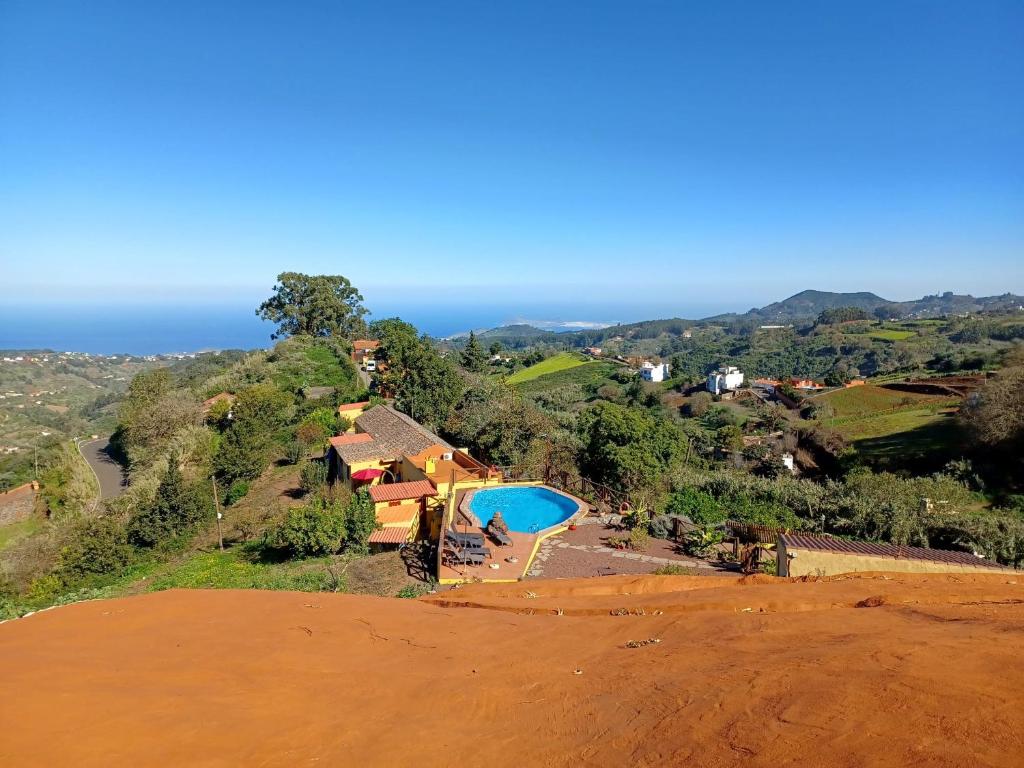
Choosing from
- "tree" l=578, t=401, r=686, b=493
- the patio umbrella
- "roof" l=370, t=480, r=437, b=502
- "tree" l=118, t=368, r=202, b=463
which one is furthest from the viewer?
"tree" l=118, t=368, r=202, b=463

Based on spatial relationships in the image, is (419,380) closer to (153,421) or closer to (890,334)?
(153,421)

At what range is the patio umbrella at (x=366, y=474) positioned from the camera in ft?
64.5

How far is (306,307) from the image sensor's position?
4922 centimetres

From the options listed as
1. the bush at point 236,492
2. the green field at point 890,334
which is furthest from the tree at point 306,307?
the green field at point 890,334

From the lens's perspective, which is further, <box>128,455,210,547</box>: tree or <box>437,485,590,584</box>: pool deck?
<box>128,455,210,547</box>: tree

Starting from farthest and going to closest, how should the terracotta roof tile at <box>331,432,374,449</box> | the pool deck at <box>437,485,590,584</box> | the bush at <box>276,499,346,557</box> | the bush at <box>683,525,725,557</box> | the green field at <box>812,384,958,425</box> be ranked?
the green field at <box>812,384,958,425</box>, the terracotta roof tile at <box>331,432,374,449</box>, the bush at <box>276,499,346,557</box>, the bush at <box>683,525,725,557</box>, the pool deck at <box>437,485,590,584</box>

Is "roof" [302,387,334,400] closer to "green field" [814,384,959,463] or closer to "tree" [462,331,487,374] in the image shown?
"tree" [462,331,487,374]

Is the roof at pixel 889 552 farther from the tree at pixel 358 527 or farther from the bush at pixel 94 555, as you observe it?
the bush at pixel 94 555

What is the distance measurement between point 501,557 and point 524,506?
4.25 meters

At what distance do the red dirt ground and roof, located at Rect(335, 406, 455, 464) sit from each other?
1288cm

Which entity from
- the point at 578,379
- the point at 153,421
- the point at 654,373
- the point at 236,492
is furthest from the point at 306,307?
the point at 654,373

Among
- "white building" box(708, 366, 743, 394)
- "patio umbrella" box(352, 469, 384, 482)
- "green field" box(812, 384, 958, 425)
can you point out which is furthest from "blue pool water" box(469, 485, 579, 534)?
"white building" box(708, 366, 743, 394)

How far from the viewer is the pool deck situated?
11.4 m

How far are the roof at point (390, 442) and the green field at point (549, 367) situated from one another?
4741 centimetres
